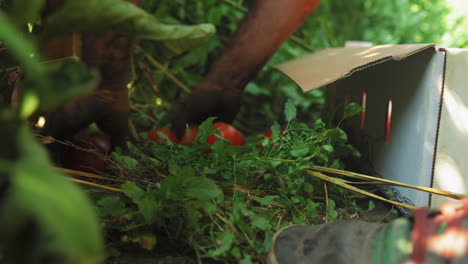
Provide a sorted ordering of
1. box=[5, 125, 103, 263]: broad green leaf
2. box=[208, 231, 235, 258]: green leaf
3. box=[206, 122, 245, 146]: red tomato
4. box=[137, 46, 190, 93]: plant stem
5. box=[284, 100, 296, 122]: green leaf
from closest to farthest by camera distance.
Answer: box=[5, 125, 103, 263]: broad green leaf < box=[208, 231, 235, 258]: green leaf < box=[284, 100, 296, 122]: green leaf < box=[206, 122, 245, 146]: red tomato < box=[137, 46, 190, 93]: plant stem

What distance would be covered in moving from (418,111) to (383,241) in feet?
1.25

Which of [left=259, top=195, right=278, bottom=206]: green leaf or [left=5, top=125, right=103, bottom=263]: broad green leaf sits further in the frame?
[left=259, top=195, right=278, bottom=206]: green leaf

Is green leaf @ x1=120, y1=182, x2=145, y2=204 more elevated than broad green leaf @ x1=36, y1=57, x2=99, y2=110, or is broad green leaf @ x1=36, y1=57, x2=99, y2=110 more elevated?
broad green leaf @ x1=36, y1=57, x2=99, y2=110

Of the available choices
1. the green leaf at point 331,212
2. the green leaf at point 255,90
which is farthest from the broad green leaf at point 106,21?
the green leaf at point 255,90

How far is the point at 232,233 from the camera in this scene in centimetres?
70

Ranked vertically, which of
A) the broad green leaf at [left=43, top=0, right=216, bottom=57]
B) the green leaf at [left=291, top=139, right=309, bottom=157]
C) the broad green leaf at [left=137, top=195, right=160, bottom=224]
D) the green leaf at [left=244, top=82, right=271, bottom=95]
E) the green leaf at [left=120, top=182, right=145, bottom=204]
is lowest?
the broad green leaf at [left=137, top=195, right=160, bottom=224]

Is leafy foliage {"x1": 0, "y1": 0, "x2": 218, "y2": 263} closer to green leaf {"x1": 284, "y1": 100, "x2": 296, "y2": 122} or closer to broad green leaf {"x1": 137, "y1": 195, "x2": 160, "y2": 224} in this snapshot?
broad green leaf {"x1": 137, "y1": 195, "x2": 160, "y2": 224}

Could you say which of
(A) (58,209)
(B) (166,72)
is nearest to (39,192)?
(A) (58,209)

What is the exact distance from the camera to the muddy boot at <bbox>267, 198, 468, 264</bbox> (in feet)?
1.74

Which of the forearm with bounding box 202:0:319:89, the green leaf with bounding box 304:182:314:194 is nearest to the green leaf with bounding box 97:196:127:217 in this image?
the green leaf with bounding box 304:182:314:194

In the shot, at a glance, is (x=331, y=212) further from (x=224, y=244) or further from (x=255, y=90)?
(x=255, y=90)

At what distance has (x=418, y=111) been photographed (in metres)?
0.89

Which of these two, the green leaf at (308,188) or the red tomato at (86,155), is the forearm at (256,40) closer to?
the red tomato at (86,155)

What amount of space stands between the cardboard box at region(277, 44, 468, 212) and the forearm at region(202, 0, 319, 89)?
193 mm
